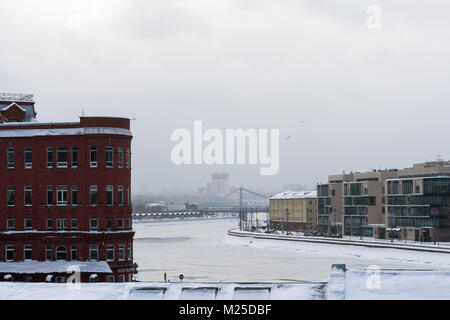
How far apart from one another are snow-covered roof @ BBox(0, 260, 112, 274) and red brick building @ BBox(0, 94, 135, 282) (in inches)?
3.0

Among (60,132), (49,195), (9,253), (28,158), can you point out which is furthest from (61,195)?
(9,253)

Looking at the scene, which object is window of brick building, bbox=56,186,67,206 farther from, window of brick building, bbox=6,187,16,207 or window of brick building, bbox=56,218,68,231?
window of brick building, bbox=6,187,16,207

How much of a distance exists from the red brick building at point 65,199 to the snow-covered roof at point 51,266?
0.08 m

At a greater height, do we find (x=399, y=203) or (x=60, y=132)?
(x=60, y=132)

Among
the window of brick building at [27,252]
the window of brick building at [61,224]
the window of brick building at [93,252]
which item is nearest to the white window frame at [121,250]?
the window of brick building at [93,252]

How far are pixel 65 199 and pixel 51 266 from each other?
5.38 metres

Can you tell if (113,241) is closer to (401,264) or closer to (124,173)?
(124,173)

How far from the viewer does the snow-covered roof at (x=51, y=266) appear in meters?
59.2

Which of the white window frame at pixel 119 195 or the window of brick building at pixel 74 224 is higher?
the white window frame at pixel 119 195

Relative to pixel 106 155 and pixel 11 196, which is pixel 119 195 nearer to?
pixel 106 155

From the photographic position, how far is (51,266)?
6003 centimetres

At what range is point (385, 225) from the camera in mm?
176875

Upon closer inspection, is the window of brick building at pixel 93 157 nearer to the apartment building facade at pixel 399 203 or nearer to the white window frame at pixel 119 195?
the white window frame at pixel 119 195
